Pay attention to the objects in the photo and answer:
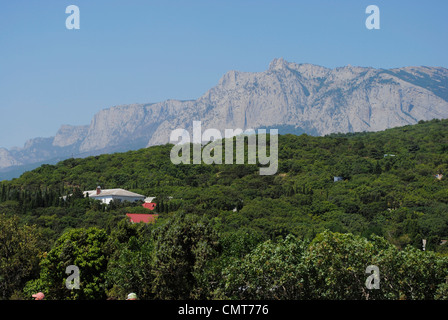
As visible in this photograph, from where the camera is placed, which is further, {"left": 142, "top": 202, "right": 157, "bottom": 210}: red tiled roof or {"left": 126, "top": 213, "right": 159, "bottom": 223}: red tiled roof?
{"left": 142, "top": 202, "right": 157, "bottom": 210}: red tiled roof

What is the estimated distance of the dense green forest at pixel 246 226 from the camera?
19.5 meters

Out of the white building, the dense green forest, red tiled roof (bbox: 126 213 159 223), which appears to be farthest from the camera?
the white building

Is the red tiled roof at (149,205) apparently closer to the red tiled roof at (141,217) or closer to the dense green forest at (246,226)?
the dense green forest at (246,226)

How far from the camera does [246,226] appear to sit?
51.8 meters

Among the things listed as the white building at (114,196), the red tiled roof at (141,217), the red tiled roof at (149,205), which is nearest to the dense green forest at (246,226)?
the red tiled roof at (149,205)

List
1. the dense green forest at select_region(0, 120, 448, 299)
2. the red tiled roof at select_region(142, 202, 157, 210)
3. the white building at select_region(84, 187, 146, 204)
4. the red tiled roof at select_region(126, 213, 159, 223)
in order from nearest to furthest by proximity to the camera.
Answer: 1. the dense green forest at select_region(0, 120, 448, 299)
2. the red tiled roof at select_region(126, 213, 159, 223)
3. the red tiled roof at select_region(142, 202, 157, 210)
4. the white building at select_region(84, 187, 146, 204)

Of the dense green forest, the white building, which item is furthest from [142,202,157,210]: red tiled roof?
the white building

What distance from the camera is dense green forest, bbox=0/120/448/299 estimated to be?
64.1 feet

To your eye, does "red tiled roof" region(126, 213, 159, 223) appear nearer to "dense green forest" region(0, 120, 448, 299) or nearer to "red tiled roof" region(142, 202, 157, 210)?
"dense green forest" region(0, 120, 448, 299)

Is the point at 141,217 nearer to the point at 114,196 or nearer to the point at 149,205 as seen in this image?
the point at 149,205

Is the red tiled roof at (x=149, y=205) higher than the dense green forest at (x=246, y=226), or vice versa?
the dense green forest at (x=246, y=226)

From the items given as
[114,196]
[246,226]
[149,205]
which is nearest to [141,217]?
[149,205]

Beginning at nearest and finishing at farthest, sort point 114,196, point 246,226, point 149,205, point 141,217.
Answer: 1. point 246,226
2. point 141,217
3. point 149,205
4. point 114,196
